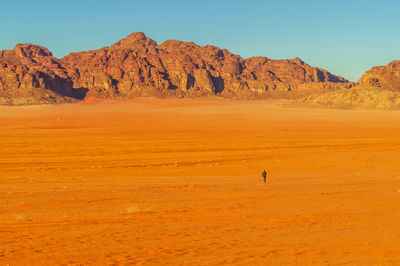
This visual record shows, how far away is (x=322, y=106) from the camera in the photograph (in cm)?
9538

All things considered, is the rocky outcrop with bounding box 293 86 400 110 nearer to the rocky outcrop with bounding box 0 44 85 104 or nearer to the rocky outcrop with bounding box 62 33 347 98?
the rocky outcrop with bounding box 62 33 347 98

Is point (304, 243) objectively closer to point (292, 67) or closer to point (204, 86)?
point (204, 86)

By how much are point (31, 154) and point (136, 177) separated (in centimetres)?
838

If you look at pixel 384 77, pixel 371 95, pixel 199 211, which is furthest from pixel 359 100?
pixel 199 211

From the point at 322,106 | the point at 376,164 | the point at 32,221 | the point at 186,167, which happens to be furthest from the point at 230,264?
the point at 322,106

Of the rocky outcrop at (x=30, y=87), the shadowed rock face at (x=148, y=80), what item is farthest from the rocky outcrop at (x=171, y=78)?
Result: the rocky outcrop at (x=30, y=87)

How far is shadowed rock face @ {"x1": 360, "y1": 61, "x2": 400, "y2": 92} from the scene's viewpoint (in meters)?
108

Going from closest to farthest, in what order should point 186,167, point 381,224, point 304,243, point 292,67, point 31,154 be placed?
point 304,243 → point 381,224 → point 186,167 → point 31,154 → point 292,67

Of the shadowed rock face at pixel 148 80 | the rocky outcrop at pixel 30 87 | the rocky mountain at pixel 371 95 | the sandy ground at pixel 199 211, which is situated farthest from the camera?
the shadowed rock face at pixel 148 80

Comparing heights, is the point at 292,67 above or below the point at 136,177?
above

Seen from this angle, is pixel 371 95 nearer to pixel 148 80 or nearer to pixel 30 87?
pixel 148 80

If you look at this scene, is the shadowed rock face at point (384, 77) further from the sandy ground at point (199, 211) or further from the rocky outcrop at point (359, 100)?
the sandy ground at point (199, 211)

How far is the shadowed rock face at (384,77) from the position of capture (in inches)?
4252

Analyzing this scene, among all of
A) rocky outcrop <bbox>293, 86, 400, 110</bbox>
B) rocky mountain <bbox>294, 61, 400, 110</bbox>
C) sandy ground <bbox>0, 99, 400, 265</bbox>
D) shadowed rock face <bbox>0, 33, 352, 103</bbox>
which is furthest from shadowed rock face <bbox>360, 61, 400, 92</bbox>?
sandy ground <bbox>0, 99, 400, 265</bbox>
